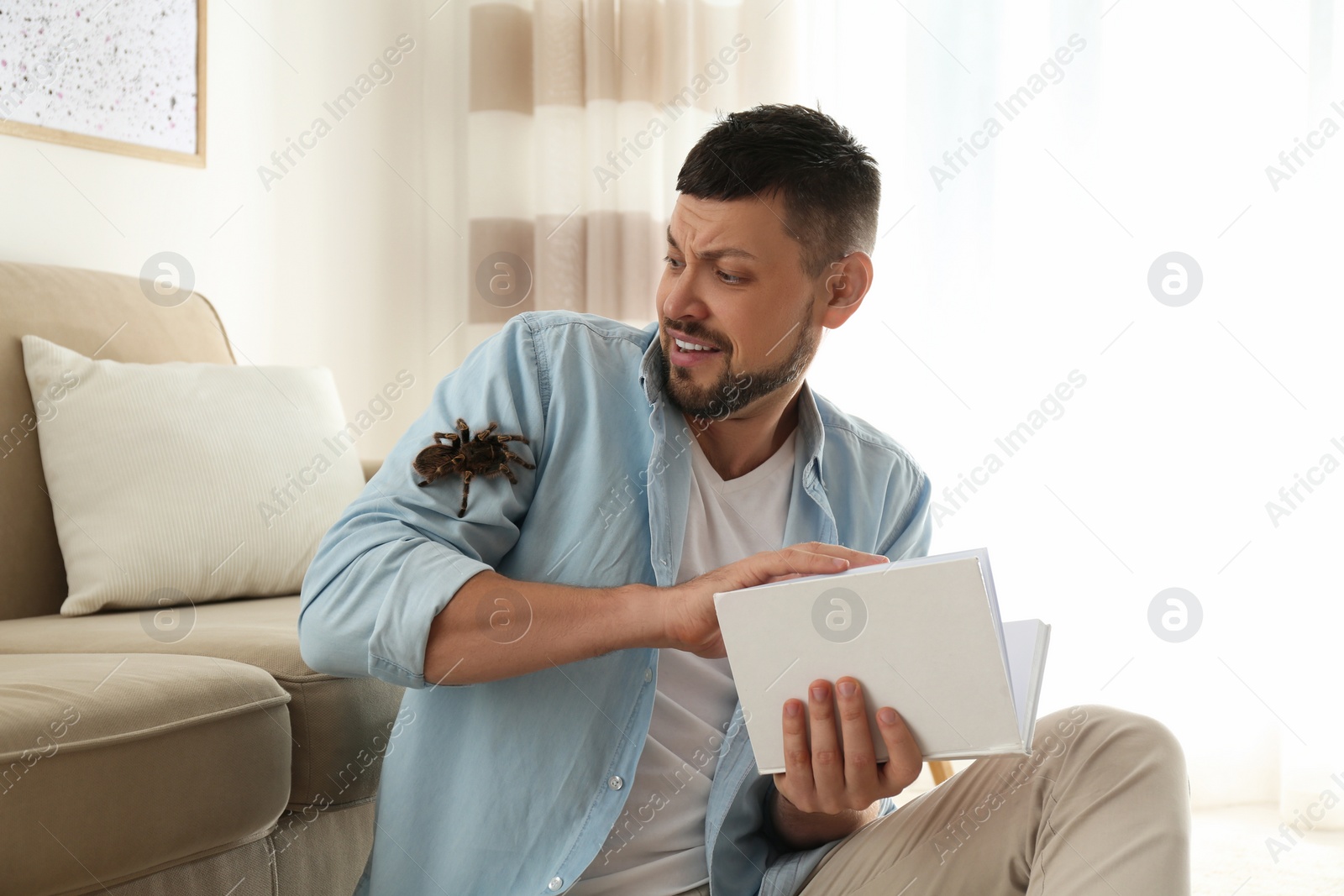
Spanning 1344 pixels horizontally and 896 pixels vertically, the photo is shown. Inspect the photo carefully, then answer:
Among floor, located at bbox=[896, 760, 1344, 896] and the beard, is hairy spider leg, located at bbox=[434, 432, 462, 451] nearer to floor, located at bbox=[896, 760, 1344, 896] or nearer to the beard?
the beard

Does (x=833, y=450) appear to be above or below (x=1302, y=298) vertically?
below

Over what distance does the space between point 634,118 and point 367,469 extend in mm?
1155

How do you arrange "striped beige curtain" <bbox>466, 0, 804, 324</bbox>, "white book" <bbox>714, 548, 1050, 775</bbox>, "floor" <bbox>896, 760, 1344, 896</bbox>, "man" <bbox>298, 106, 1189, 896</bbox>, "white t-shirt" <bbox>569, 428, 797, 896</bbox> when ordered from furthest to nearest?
"striped beige curtain" <bbox>466, 0, 804, 324</bbox>
"floor" <bbox>896, 760, 1344, 896</bbox>
"white t-shirt" <bbox>569, 428, 797, 896</bbox>
"man" <bbox>298, 106, 1189, 896</bbox>
"white book" <bbox>714, 548, 1050, 775</bbox>

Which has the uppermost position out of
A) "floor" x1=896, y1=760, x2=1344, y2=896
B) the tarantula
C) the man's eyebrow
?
the man's eyebrow

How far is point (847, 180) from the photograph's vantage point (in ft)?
4.08

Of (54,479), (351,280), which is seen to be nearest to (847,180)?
(54,479)

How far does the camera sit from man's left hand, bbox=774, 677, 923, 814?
0.81 m

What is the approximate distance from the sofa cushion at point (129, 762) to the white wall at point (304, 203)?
3.95 ft

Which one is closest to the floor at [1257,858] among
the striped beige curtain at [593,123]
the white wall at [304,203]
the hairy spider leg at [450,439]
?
the hairy spider leg at [450,439]

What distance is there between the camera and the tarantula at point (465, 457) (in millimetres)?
967

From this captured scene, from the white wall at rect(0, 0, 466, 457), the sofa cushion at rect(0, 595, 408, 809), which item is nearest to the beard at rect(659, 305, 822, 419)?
the sofa cushion at rect(0, 595, 408, 809)

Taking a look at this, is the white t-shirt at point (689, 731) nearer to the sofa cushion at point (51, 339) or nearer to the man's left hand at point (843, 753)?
the man's left hand at point (843, 753)

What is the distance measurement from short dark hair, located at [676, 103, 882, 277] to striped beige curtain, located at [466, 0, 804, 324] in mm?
1327

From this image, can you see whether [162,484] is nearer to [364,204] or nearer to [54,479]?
[54,479]
